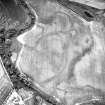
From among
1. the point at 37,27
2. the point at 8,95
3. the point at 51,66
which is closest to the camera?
the point at 8,95

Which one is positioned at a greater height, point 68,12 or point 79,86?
point 68,12

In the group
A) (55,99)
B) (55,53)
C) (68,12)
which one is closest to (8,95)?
(55,99)

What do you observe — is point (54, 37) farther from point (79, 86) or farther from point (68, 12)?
point (79, 86)

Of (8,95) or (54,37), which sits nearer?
(8,95)

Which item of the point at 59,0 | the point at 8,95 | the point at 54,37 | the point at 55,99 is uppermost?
the point at 59,0

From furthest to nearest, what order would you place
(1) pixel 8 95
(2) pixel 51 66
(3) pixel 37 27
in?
(3) pixel 37 27 < (2) pixel 51 66 < (1) pixel 8 95

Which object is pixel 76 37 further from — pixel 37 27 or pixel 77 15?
pixel 37 27
